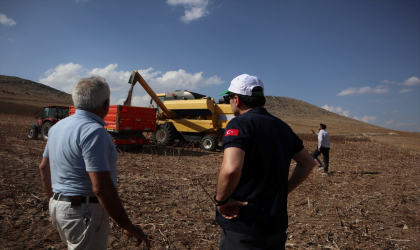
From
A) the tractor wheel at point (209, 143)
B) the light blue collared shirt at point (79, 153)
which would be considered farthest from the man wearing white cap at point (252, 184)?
the tractor wheel at point (209, 143)

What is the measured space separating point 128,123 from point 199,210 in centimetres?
724

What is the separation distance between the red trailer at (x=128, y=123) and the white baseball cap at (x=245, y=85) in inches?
373

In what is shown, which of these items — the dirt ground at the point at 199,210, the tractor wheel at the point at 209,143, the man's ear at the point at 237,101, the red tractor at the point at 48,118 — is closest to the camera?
the man's ear at the point at 237,101

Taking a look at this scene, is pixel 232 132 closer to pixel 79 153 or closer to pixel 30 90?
pixel 79 153

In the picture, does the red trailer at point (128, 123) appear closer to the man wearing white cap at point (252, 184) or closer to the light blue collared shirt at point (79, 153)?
the light blue collared shirt at point (79, 153)

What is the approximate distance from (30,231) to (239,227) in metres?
3.47

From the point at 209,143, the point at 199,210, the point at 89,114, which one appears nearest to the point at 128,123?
the point at 209,143

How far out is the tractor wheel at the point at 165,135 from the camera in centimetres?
1362

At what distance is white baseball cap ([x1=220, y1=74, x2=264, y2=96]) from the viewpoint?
190 centimetres

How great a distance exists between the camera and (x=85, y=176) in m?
1.81

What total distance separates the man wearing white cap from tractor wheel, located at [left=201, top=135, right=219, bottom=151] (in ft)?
37.1

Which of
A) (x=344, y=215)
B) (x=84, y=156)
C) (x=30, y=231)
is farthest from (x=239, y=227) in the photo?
(x=344, y=215)

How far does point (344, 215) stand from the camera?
4.94 meters

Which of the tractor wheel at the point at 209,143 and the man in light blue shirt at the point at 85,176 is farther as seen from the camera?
the tractor wheel at the point at 209,143
